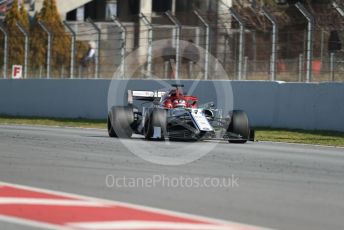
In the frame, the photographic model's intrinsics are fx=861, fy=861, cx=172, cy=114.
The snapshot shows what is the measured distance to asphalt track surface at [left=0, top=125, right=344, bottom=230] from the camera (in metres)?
8.30

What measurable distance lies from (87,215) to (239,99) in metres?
16.0

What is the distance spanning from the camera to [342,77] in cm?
2228

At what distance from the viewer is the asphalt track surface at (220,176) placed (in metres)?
8.30

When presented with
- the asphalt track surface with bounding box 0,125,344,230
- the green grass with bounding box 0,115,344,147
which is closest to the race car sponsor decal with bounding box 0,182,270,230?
the asphalt track surface with bounding box 0,125,344,230

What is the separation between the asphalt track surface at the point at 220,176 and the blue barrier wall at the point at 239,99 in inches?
187

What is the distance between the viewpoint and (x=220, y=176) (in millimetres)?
11102

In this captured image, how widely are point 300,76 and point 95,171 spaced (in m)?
12.6

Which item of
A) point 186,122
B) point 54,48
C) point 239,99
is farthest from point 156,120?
point 54,48

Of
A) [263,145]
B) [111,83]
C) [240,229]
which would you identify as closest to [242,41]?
[111,83]

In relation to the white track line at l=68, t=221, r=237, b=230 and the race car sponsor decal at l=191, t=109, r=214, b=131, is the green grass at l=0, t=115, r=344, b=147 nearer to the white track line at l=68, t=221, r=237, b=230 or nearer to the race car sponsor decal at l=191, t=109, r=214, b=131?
the race car sponsor decal at l=191, t=109, r=214, b=131

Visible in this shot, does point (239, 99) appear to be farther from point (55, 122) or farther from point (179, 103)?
point (55, 122)

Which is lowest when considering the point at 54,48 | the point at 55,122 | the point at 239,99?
the point at 55,122

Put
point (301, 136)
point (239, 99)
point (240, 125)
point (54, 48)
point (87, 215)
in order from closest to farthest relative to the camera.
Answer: point (87, 215) < point (240, 125) < point (301, 136) < point (239, 99) < point (54, 48)

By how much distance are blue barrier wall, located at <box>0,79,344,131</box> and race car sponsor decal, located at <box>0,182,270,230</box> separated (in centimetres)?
1344
